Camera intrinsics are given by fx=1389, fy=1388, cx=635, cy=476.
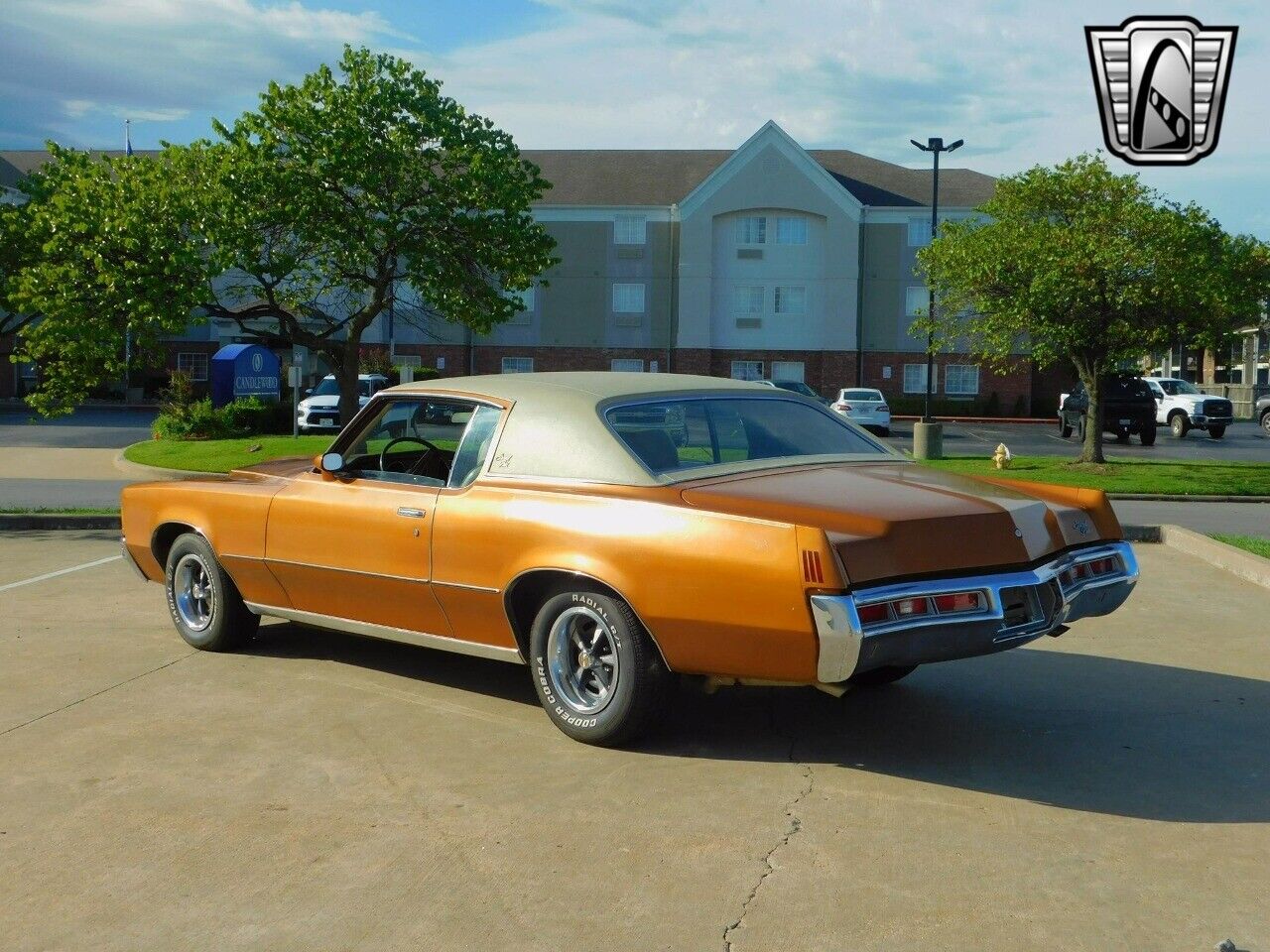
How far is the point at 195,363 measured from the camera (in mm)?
62781

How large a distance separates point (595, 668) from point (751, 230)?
2113 inches

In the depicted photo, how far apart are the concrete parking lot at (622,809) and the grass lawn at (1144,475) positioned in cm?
1387

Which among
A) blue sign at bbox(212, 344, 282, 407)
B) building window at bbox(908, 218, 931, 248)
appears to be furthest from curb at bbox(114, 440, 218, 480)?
building window at bbox(908, 218, 931, 248)

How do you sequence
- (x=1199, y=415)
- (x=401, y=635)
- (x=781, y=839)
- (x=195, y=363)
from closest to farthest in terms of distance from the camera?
(x=781, y=839) → (x=401, y=635) → (x=1199, y=415) → (x=195, y=363)

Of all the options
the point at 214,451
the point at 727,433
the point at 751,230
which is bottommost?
the point at 214,451

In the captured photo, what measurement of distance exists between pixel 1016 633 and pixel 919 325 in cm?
2212

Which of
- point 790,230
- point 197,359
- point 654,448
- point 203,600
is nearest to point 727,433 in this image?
point 654,448

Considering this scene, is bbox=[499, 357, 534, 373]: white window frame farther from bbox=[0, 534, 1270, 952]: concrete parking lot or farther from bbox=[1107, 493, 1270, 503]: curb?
bbox=[0, 534, 1270, 952]: concrete parking lot

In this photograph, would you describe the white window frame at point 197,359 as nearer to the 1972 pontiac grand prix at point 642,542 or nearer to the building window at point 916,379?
the building window at point 916,379

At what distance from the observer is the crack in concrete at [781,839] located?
13.0ft

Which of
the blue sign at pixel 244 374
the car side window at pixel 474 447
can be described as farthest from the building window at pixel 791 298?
the car side window at pixel 474 447

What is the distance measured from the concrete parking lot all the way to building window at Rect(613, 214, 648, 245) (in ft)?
170

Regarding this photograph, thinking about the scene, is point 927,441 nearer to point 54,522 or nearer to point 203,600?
point 54,522

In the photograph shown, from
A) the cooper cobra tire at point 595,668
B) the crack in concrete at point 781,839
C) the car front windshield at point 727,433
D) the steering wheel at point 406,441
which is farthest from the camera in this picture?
the steering wheel at point 406,441
